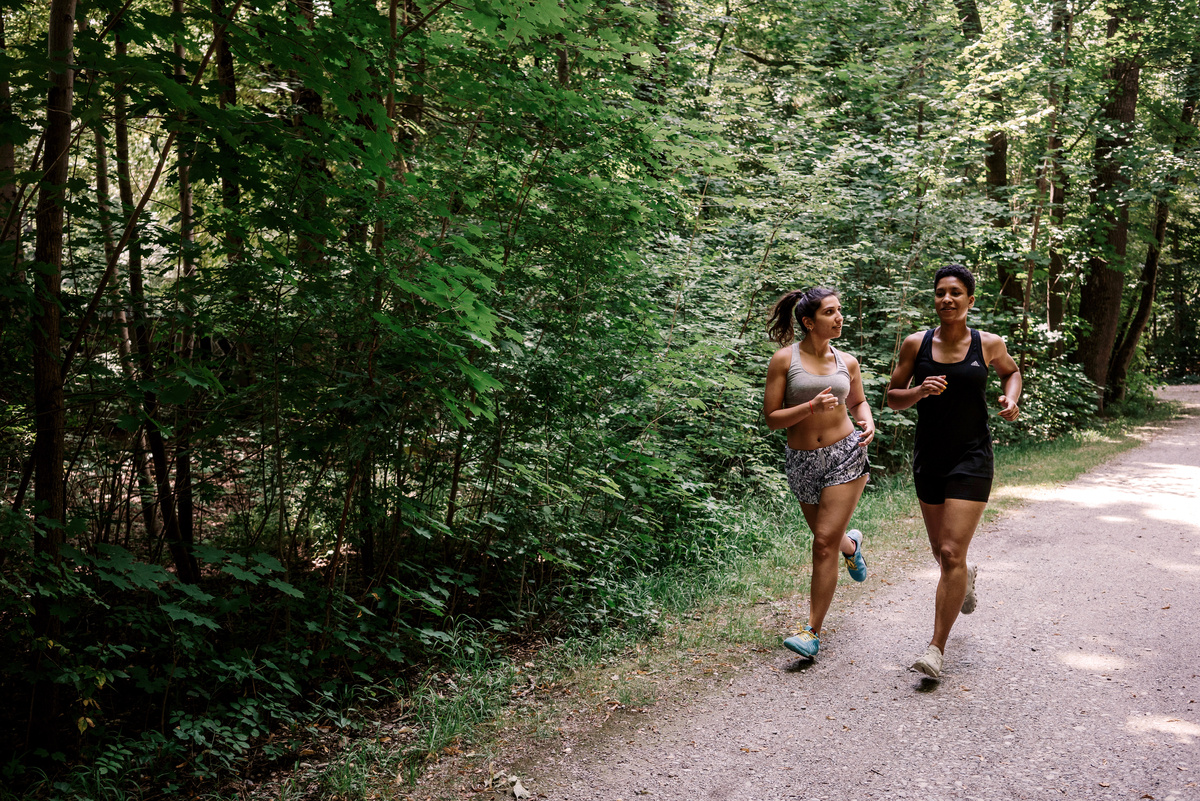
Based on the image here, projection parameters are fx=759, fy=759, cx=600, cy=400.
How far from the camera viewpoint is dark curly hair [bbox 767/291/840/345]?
4820mm

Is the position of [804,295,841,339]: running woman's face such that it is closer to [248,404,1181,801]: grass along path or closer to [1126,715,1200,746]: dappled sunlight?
[248,404,1181,801]: grass along path

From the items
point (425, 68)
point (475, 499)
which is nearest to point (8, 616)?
point (475, 499)

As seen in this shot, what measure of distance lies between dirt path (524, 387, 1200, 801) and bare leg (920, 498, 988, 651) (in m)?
0.37

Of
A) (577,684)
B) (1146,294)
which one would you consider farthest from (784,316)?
(1146,294)

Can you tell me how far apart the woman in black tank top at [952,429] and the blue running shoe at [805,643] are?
0.59 meters

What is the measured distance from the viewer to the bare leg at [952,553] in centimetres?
432

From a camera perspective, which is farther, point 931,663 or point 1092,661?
point 1092,661

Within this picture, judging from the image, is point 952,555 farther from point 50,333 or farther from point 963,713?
point 50,333

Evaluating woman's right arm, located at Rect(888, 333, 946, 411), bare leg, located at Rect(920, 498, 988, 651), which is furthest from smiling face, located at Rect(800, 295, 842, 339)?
bare leg, located at Rect(920, 498, 988, 651)

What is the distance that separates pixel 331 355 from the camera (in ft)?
15.3

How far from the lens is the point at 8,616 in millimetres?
4414

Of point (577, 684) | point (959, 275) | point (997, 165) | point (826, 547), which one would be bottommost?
point (577, 684)

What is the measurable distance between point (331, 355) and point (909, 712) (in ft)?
12.8

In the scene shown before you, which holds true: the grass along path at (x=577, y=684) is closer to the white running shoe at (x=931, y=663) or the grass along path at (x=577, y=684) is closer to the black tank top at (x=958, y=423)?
the white running shoe at (x=931, y=663)
